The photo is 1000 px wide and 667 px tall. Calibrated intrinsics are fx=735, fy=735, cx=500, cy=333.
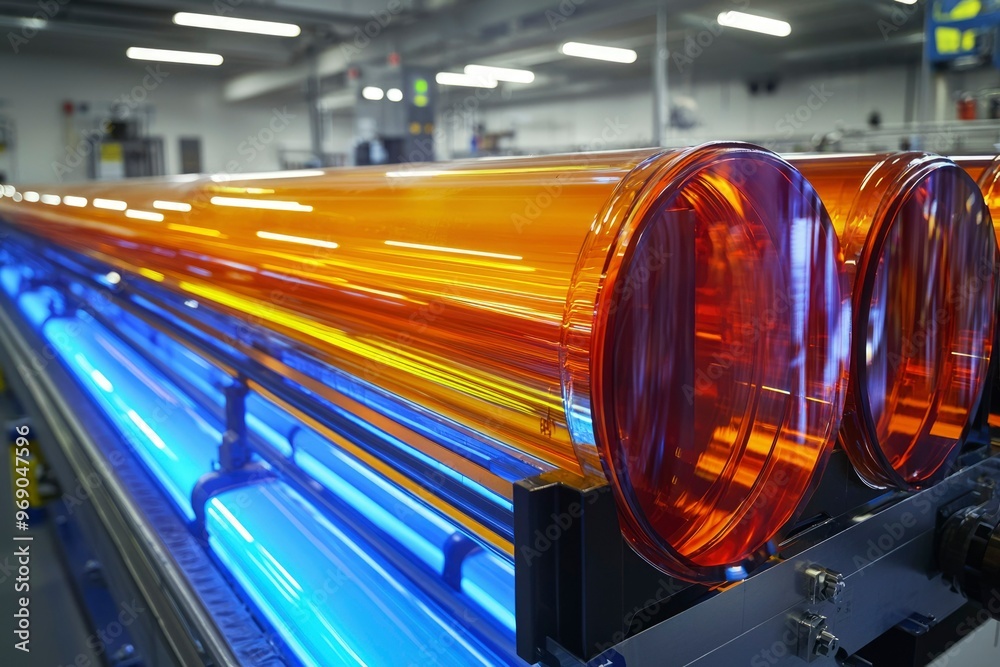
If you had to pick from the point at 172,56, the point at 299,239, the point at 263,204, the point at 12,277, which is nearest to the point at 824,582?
the point at 299,239

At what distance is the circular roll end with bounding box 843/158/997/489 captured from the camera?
1.91ft

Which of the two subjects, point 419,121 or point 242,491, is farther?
point 419,121

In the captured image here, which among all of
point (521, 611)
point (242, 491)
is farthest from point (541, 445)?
point (242, 491)

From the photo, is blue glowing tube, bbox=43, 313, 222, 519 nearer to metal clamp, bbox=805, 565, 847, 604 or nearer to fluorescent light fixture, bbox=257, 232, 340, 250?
fluorescent light fixture, bbox=257, 232, 340, 250

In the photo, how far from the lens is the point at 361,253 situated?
28.2 inches

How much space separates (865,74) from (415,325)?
8911 mm

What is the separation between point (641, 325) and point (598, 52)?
7.82 m

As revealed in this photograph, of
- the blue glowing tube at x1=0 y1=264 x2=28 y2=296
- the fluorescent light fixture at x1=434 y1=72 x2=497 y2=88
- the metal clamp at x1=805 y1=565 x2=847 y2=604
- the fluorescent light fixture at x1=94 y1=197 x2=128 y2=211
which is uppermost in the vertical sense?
the fluorescent light fixture at x1=434 y1=72 x2=497 y2=88

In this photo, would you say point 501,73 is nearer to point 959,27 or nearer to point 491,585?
point 959,27

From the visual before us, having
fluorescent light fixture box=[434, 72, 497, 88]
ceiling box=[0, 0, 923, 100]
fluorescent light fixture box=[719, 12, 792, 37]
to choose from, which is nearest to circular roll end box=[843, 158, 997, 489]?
ceiling box=[0, 0, 923, 100]

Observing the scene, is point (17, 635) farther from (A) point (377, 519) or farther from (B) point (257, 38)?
(B) point (257, 38)

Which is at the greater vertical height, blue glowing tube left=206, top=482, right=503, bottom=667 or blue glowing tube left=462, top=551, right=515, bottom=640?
blue glowing tube left=462, top=551, right=515, bottom=640

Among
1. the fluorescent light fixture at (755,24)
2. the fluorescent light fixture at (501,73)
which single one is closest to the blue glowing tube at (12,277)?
the fluorescent light fixture at (755,24)

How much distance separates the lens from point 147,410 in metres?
1.39
